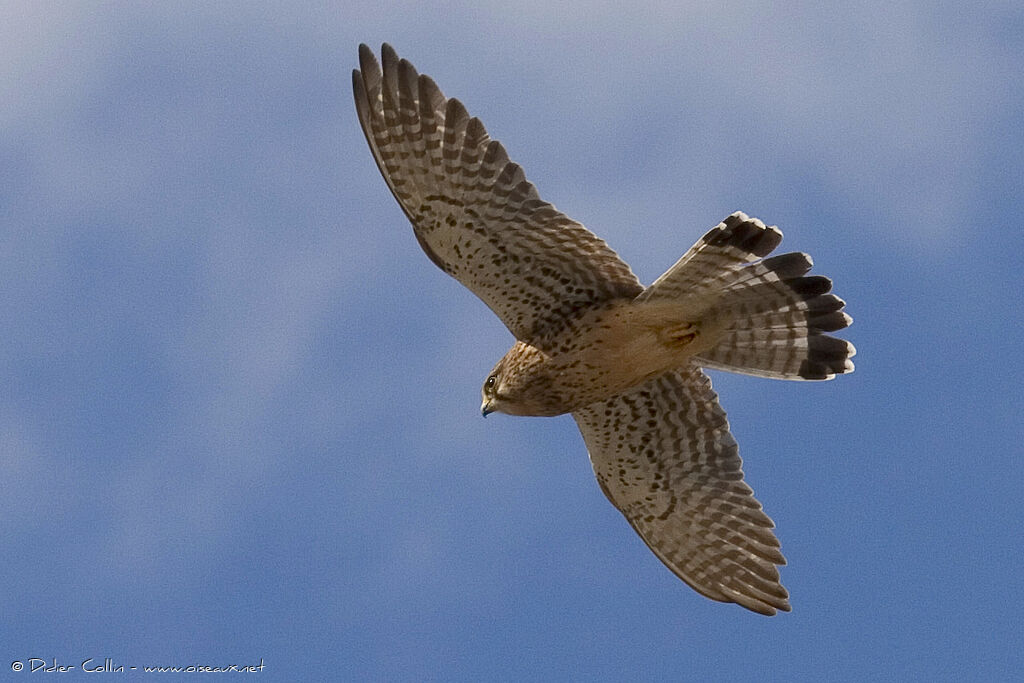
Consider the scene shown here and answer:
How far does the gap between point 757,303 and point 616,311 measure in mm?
939

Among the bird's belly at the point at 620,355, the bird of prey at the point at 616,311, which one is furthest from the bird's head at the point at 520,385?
the bird's belly at the point at 620,355

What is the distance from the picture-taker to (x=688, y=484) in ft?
34.8

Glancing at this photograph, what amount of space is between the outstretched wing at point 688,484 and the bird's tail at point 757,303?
25.5 inches

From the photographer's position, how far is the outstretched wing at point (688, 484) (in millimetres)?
10312

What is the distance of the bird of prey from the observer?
9164mm

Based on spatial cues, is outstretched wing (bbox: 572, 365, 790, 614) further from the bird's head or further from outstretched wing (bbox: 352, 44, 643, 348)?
outstretched wing (bbox: 352, 44, 643, 348)

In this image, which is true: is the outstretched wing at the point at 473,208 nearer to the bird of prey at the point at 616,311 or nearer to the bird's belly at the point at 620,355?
the bird of prey at the point at 616,311

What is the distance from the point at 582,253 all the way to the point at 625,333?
2.01 feet

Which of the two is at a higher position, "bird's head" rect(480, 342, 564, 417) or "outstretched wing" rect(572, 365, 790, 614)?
"bird's head" rect(480, 342, 564, 417)

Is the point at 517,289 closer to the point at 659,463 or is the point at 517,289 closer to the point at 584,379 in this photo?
the point at 584,379

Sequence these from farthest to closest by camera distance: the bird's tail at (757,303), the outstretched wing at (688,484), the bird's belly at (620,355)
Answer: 1. the outstretched wing at (688,484)
2. the bird's belly at (620,355)
3. the bird's tail at (757,303)

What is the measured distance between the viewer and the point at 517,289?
9680 mm

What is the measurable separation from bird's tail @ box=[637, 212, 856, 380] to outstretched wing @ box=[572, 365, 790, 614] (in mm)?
648

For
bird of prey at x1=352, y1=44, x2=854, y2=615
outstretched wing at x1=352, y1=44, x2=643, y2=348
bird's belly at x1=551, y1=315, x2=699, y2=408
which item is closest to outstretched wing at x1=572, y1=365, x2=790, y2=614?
bird of prey at x1=352, y1=44, x2=854, y2=615
